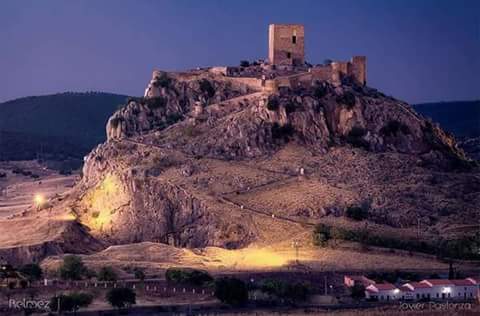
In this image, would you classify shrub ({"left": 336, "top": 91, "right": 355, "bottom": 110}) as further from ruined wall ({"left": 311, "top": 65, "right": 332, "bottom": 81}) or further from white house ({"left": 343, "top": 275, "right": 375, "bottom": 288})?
white house ({"left": 343, "top": 275, "right": 375, "bottom": 288})

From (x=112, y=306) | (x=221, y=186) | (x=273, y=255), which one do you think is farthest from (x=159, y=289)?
(x=221, y=186)

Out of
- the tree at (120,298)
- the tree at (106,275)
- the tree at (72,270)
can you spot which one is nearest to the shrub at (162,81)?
the tree at (72,270)

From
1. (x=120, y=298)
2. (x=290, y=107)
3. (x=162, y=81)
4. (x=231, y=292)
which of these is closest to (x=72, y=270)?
(x=120, y=298)

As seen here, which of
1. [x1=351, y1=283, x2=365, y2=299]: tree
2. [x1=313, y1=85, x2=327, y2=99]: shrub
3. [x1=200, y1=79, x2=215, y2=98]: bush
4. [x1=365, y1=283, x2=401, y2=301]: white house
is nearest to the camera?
[x1=365, y1=283, x2=401, y2=301]: white house

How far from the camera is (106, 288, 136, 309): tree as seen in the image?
55438mm

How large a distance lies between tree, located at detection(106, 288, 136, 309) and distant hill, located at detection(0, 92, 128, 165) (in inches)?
3019

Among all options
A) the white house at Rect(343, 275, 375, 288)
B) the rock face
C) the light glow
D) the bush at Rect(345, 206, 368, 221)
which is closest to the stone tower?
the rock face

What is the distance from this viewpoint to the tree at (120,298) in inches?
2183

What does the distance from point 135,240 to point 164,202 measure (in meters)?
2.38

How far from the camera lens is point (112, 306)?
183ft

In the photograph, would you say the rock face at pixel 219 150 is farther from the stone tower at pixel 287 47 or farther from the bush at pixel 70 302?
the bush at pixel 70 302

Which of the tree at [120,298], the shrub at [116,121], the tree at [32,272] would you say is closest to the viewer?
the tree at [120,298]

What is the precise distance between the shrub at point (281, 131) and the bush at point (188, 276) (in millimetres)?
15740

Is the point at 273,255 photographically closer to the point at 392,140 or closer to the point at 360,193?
the point at 360,193
